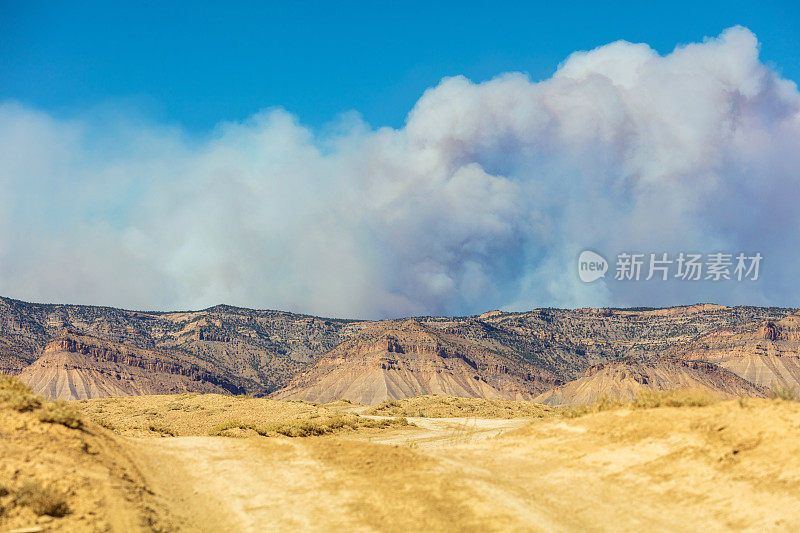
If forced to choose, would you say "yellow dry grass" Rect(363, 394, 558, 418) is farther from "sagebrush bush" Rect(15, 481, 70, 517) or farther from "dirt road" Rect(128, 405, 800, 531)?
"sagebrush bush" Rect(15, 481, 70, 517)

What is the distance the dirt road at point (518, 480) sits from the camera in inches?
616

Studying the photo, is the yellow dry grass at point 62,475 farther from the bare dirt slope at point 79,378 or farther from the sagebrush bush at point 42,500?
the bare dirt slope at point 79,378

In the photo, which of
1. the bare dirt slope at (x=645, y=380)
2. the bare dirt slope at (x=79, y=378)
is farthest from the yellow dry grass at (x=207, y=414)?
the bare dirt slope at (x=645, y=380)

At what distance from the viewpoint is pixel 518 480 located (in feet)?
63.2

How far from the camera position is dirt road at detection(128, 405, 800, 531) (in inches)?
616

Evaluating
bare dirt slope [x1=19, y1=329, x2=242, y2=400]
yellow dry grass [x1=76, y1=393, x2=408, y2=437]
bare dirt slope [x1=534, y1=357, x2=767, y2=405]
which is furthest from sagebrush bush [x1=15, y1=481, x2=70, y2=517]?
bare dirt slope [x1=19, y1=329, x2=242, y2=400]

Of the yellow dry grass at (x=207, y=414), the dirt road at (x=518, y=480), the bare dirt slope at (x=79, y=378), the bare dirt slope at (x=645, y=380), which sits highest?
the bare dirt slope at (x=645, y=380)

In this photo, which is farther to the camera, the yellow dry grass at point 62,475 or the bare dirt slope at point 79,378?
the bare dirt slope at point 79,378

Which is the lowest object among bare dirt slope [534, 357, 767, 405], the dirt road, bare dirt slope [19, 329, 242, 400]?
bare dirt slope [19, 329, 242, 400]

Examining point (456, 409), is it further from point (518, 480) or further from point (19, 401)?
point (19, 401)

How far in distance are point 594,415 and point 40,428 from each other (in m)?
17.6

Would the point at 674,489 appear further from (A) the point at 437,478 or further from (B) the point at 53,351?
(B) the point at 53,351

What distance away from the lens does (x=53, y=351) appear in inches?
7736

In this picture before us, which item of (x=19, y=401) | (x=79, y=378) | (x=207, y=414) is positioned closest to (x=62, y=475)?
(x=19, y=401)
